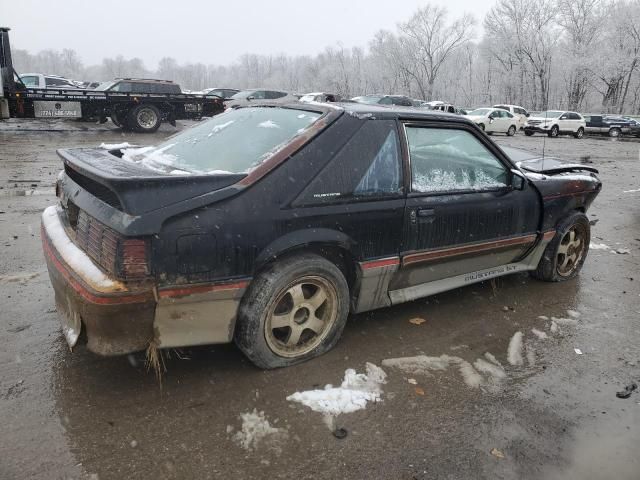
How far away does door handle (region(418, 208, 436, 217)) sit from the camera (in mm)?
3248

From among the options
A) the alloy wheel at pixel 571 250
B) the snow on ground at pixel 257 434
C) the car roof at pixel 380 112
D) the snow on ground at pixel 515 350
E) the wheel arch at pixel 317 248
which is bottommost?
the snow on ground at pixel 515 350

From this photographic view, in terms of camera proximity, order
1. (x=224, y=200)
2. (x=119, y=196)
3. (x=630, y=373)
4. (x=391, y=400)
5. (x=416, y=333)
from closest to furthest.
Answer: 1. (x=119, y=196)
2. (x=224, y=200)
3. (x=391, y=400)
4. (x=630, y=373)
5. (x=416, y=333)

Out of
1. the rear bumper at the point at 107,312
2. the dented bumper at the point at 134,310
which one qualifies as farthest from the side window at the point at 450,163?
the rear bumper at the point at 107,312

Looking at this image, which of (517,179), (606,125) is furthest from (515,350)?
(606,125)

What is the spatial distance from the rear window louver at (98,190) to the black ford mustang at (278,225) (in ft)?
0.05

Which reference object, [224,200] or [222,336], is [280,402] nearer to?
[222,336]

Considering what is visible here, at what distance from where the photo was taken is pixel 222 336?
8.82 feet

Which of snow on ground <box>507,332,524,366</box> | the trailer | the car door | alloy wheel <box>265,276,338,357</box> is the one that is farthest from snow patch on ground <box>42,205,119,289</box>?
the trailer

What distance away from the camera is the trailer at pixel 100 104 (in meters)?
15.0

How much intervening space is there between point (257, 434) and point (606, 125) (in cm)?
3458

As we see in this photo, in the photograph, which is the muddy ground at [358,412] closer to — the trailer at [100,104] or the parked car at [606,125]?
the trailer at [100,104]

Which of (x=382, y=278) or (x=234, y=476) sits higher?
(x=382, y=278)

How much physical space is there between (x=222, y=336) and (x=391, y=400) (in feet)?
3.26

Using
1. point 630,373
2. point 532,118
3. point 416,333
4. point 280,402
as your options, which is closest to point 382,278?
point 416,333
